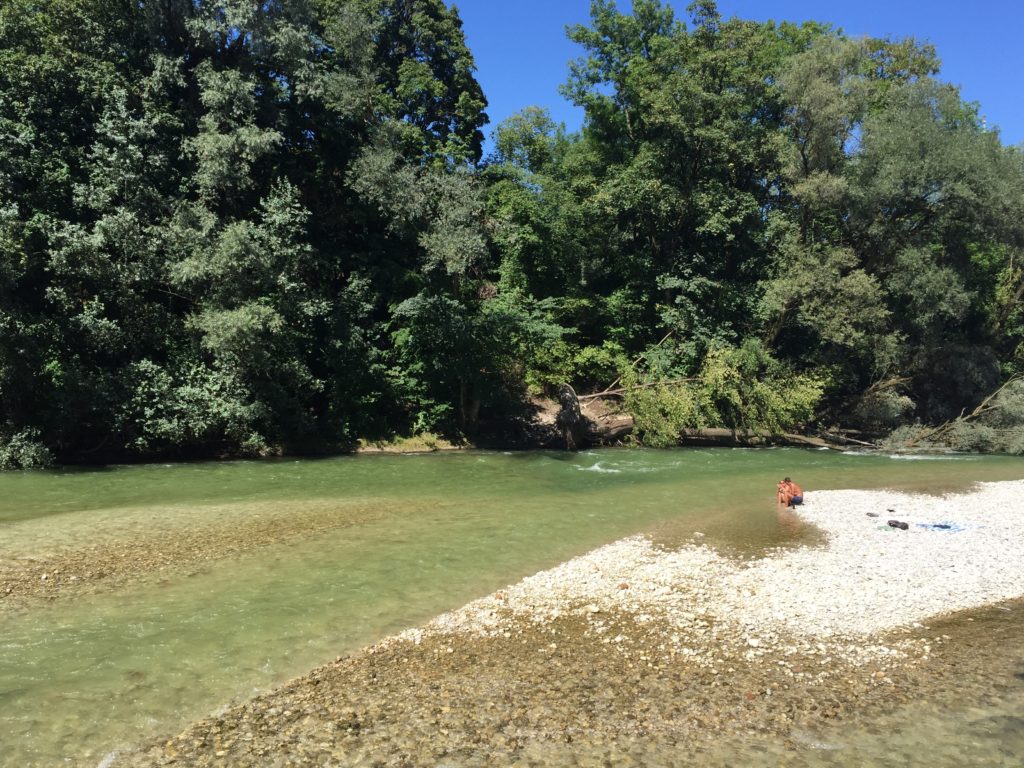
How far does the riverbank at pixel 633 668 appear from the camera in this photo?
6926 millimetres

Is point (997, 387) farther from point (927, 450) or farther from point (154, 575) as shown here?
point (154, 575)

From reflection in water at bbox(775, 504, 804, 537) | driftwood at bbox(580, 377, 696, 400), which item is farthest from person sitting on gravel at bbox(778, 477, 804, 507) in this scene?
driftwood at bbox(580, 377, 696, 400)

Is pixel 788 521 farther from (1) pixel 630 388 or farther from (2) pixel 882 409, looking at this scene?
(2) pixel 882 409

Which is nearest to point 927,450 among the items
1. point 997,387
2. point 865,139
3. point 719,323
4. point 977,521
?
point 997,387

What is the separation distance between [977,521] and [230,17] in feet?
109

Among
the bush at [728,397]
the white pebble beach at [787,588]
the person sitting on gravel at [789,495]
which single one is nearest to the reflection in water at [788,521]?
the person sitting on gravel at [789,495]

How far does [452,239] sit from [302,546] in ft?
60.1

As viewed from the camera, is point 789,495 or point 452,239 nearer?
point 789,495

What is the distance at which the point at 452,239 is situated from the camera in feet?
95.8

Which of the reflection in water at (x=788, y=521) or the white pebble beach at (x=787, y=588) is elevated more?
the reflection in water at (x=788, y=521)

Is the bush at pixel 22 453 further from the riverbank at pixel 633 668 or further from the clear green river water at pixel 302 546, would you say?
the riverbank at pixel 633 668

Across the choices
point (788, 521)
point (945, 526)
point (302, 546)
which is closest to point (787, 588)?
point (788, 521)

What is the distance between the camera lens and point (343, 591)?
11461 mm

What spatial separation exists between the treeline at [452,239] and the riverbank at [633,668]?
18328 mm
